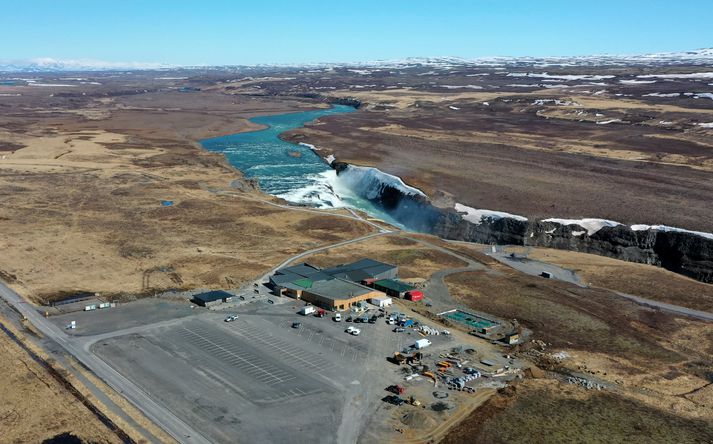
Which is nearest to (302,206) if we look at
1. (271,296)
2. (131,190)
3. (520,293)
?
(131,190)

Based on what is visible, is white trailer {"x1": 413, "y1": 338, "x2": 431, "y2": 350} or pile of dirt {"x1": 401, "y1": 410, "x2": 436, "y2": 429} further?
white trailer {"x1": 413, "y1": 338, "x2": 431, "y2": 350}

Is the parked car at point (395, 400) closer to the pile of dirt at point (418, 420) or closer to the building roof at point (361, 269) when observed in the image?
the pile of dirt at point (418, 420)

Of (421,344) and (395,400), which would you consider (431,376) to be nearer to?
(395,400)

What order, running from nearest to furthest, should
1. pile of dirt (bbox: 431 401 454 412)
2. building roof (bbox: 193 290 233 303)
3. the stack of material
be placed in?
1. pile of dirt (bbox: 431 401 454 412)
2. the stack of material
3. building roof (bbox: 193 290 233 303)

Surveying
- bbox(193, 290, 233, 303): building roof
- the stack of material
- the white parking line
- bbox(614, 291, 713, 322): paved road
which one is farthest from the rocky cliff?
the white parking line

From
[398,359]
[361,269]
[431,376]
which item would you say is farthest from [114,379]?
[361,269]

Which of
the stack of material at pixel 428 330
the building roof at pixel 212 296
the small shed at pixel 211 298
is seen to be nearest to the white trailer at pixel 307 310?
the small shed at pixel 211 298

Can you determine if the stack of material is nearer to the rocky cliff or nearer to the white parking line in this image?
the white parking line
